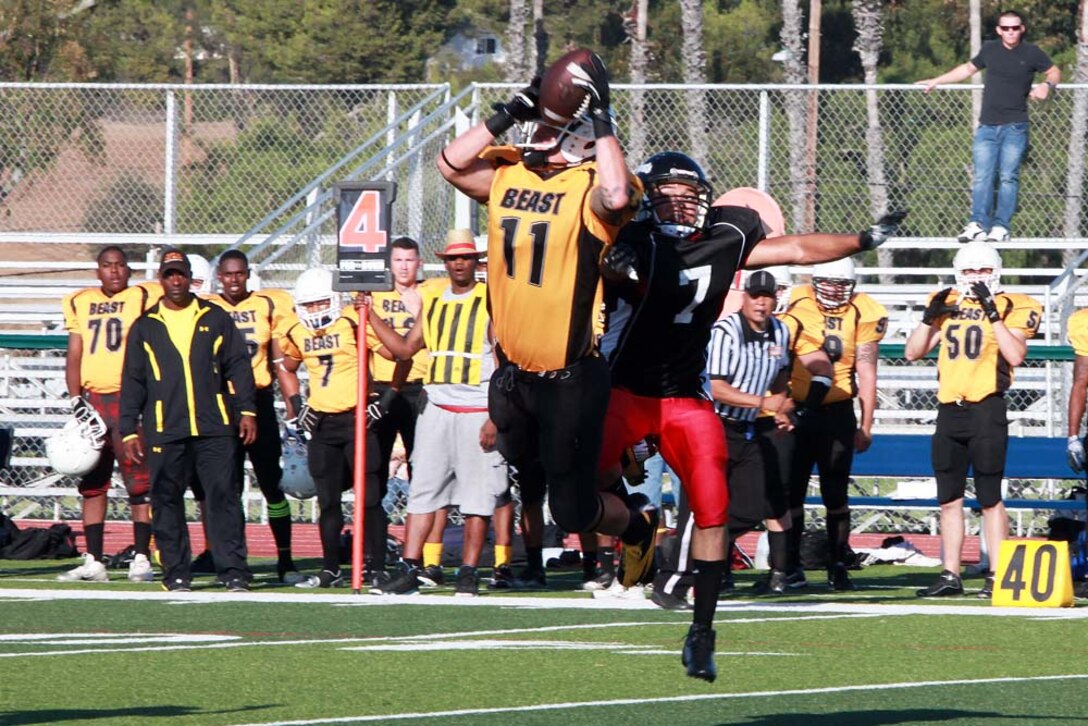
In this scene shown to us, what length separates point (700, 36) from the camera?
111 feet

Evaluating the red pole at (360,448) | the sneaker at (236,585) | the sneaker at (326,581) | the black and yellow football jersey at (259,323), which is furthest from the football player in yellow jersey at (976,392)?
the black and yellow football jersey at (259,323)

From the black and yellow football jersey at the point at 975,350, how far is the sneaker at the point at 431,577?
10.1 ft

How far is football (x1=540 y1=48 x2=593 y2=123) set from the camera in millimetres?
7105

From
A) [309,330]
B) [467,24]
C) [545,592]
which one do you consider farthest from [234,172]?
[467,24]

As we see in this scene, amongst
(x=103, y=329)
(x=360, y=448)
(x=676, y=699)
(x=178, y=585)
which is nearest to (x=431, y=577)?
(x=360, y=448)

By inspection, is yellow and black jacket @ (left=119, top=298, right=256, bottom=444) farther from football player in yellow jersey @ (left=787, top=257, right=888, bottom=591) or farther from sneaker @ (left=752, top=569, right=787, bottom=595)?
football player in yellow jersey @ (left=787, top=257, right=888, bottom=591)

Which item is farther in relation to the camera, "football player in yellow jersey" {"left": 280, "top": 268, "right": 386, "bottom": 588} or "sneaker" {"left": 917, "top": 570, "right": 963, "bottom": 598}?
"football player in yellow jersey" {"left": 280, "top": 268, "right": 386, "bottom": 588}

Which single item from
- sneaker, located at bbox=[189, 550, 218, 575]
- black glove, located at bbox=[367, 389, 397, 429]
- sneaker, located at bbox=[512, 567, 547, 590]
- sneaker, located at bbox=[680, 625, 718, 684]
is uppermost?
black glove, located at bbox=[367, 389, 397, 429]

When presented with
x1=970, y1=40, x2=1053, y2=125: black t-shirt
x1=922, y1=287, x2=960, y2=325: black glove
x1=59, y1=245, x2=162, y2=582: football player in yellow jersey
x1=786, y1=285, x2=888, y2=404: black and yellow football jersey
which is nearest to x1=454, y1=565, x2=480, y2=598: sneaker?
x1=786, y1=285, x2=888, y2=404: black and yellow football jersey

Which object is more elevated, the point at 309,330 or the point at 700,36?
the point at 700,36

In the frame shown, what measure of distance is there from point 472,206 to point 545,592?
4.66m

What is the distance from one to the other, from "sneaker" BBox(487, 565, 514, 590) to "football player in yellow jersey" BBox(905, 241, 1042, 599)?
238 centimetres

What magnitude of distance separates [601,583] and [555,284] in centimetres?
516

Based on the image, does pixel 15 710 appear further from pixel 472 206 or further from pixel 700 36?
pixel 700 36
